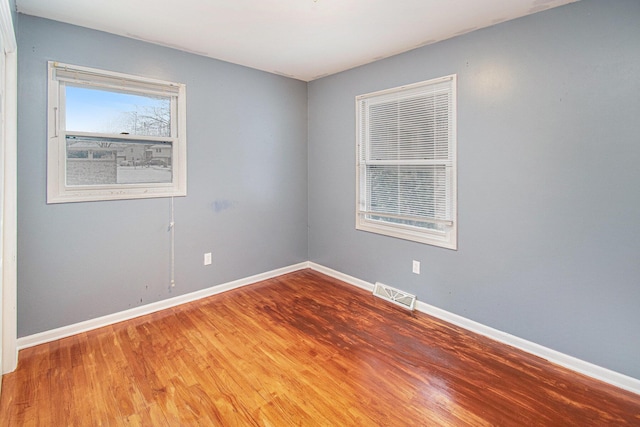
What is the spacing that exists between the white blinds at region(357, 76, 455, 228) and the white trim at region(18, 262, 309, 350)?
1547 millimetres

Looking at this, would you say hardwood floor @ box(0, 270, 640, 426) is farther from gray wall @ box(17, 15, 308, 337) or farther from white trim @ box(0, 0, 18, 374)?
gray wall @ box(17, 15, 308, 337)

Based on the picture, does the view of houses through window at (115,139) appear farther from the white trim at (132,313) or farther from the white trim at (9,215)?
the white trim at (132,313)

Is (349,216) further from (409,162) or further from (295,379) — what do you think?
(295,379)

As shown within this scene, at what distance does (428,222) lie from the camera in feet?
9.87

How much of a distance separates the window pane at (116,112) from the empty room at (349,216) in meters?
0.02

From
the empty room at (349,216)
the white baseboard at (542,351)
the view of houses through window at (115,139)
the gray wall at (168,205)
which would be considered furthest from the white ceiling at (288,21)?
the white baseboard at (542,351)

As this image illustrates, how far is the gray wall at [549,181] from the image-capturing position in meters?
2.00

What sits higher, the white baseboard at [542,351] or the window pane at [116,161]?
the window pane at [116,161]

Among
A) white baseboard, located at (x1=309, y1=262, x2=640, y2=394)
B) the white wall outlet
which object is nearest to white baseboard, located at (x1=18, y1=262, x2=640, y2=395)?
white baseboard, located at (x1=309, y1=262, x2=640, y2=394)

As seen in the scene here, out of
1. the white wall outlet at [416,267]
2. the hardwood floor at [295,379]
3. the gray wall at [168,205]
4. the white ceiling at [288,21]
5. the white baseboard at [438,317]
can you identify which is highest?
the white ceiling at [288,21]

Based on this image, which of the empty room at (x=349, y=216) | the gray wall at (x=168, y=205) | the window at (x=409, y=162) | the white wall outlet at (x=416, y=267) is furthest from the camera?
the white wall outlet at (x=416, y=267)

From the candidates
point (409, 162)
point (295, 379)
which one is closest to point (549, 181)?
point (409, 162)

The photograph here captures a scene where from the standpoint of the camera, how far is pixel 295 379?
208 cm

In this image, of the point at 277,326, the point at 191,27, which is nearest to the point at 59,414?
the point at 277,326
